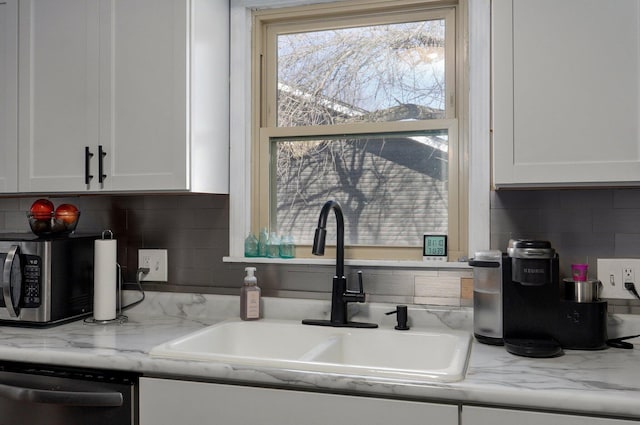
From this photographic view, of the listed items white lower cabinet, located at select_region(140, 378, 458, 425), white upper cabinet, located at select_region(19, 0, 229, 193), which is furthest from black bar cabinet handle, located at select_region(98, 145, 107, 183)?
white lower cabinet, located at select_region(140, 378, 458, 425)

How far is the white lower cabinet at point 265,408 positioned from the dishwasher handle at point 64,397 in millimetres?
88

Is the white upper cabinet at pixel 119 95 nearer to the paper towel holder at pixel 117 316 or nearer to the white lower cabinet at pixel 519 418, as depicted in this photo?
the paper towel holder at pixel 117 316

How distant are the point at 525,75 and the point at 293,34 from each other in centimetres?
101

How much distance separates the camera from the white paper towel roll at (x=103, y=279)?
2047 mm

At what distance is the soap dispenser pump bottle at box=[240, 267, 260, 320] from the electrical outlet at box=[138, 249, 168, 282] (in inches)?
16.3

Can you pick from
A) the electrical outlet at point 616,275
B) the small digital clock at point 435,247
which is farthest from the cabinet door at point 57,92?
the electrical outlet at point 616,275

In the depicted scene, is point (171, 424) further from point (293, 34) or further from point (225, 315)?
point (293, 34)

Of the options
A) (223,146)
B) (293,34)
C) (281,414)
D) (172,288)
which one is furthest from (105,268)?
(293,34)

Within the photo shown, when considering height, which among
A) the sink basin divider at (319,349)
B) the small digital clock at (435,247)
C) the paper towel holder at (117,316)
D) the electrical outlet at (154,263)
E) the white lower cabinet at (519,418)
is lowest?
the white lower cabinet at (519,418)

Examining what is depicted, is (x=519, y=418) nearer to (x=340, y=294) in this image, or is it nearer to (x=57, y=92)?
(x=340, y=294)

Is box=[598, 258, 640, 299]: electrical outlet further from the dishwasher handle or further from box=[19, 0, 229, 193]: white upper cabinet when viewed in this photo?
the dishwasher handle

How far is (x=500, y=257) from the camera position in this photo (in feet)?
5.55

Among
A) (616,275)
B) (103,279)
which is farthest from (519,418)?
(103,279)

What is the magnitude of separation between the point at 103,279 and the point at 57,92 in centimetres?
70
